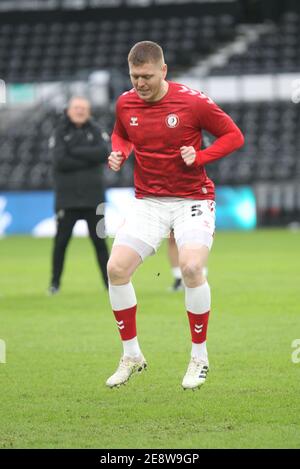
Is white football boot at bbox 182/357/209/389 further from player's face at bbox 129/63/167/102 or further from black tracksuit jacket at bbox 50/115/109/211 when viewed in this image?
black tracksuit jacket at bbox 50/115/109/211

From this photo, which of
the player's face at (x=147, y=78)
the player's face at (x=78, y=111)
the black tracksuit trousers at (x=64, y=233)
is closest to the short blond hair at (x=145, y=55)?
the player's face at (x=147, y=78)

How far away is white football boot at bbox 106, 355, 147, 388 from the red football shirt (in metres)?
1.14

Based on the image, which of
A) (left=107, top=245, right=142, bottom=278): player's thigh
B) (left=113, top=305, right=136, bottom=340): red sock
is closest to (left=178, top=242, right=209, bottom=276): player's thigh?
(left=107, top=245, right=142, bottom=278): player's thigh

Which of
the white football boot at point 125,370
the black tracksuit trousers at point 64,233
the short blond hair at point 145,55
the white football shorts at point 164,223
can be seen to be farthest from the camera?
the black tracksuit trousers at point 64,233

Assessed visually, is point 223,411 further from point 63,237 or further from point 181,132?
point 63,237

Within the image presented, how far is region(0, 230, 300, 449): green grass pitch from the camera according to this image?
20.4 ft

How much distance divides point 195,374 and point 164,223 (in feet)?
3.48

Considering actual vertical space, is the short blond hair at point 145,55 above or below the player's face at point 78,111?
above

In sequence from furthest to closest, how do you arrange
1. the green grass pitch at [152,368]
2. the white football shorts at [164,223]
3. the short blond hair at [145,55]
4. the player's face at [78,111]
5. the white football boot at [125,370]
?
the player's face at [78,111]
the white football shorts at [164,223]
the white football boot at [125,370]
the short blond hair at [145,55]
the green grass pitch at [152,368]

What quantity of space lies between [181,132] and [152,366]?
187 cm

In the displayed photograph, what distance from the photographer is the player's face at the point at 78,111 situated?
13.3 metres

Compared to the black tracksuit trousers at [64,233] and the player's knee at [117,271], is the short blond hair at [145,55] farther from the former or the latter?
the black tracksuit trousers at [64,233]

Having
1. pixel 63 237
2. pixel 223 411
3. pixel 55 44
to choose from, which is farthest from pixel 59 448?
pixel 55 44

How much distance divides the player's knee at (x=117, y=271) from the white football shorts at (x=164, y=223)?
15 cm
